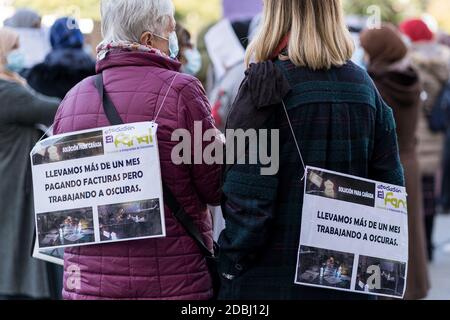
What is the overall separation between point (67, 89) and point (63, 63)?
0.22 m

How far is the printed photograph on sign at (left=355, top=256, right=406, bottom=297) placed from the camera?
123 inches

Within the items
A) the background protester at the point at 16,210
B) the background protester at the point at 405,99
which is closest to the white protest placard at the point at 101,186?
the background protester at the point at 16,210

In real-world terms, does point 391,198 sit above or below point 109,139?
below

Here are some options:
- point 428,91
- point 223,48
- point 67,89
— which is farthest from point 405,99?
point 428,91

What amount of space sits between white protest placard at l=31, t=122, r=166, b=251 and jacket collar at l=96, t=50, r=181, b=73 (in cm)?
26

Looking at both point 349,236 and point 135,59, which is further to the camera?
point 135,59

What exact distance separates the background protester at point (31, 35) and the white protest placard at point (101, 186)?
3.81 meters

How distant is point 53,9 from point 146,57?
67.3ft

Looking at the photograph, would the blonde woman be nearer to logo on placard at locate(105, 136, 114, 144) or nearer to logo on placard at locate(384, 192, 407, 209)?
logo on placard at locate(384, 192, 407, 209)

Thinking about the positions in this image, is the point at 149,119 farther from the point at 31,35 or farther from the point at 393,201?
the point at 31,35

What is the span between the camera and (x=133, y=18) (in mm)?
3234

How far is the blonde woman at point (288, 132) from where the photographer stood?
3.06m
